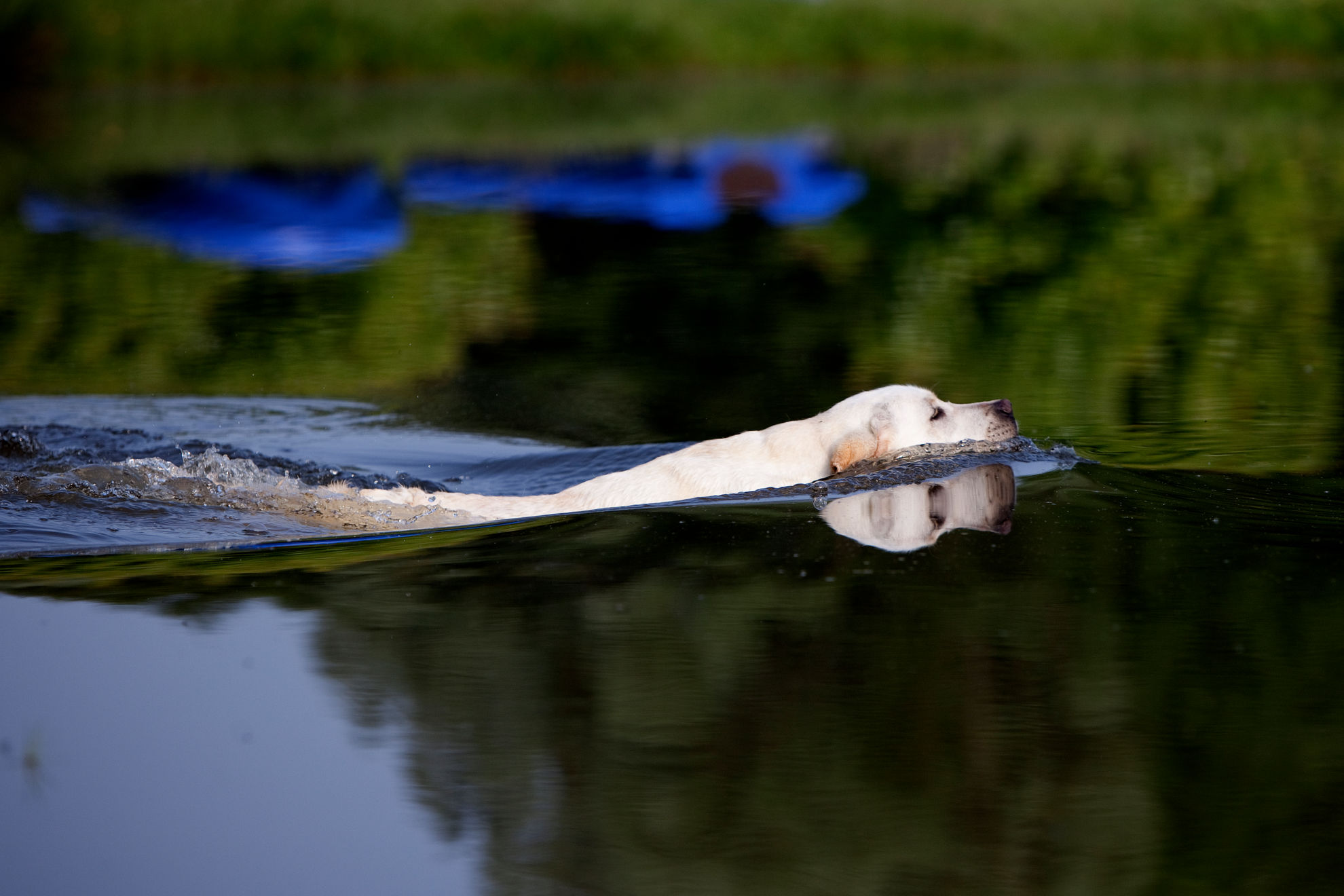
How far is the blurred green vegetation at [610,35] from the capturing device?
112 ft

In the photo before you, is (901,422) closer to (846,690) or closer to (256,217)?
(846,690)

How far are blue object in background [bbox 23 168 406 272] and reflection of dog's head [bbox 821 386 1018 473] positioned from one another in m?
8.34

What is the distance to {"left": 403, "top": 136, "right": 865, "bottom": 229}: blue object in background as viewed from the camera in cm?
1748

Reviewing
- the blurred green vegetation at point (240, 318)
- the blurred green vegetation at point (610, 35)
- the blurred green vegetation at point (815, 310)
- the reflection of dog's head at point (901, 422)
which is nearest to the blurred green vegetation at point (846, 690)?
the reflection of dog's head at point (901, 422)

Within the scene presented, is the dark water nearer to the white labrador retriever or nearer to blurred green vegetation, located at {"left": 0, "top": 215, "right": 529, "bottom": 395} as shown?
blurred green vegetation, located at {"left": 0, "top": 215, "right": 529, "bottom": 395}

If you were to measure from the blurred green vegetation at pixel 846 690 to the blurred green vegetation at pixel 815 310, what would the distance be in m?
2.07

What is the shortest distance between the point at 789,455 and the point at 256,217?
37.1 ft

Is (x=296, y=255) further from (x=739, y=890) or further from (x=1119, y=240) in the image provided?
(x=739, y=890)

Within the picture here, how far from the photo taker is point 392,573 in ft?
17.6

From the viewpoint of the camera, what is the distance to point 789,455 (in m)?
6.42

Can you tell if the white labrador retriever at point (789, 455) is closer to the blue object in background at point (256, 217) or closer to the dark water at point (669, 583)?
the dark water at point (669, 583)

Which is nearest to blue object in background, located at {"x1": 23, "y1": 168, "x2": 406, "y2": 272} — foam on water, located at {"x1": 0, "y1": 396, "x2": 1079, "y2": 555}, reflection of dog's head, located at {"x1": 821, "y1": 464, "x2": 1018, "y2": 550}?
foam on water, located at {"x1": 0, "y1": 396, "x2": 1079, "y2": 555}

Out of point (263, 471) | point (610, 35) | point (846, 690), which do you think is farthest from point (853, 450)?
point (610, 35)

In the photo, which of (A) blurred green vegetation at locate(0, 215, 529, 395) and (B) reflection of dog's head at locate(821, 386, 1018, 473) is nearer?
(B) reflection of dog's head at locate(821, 386, 1018, 473)
